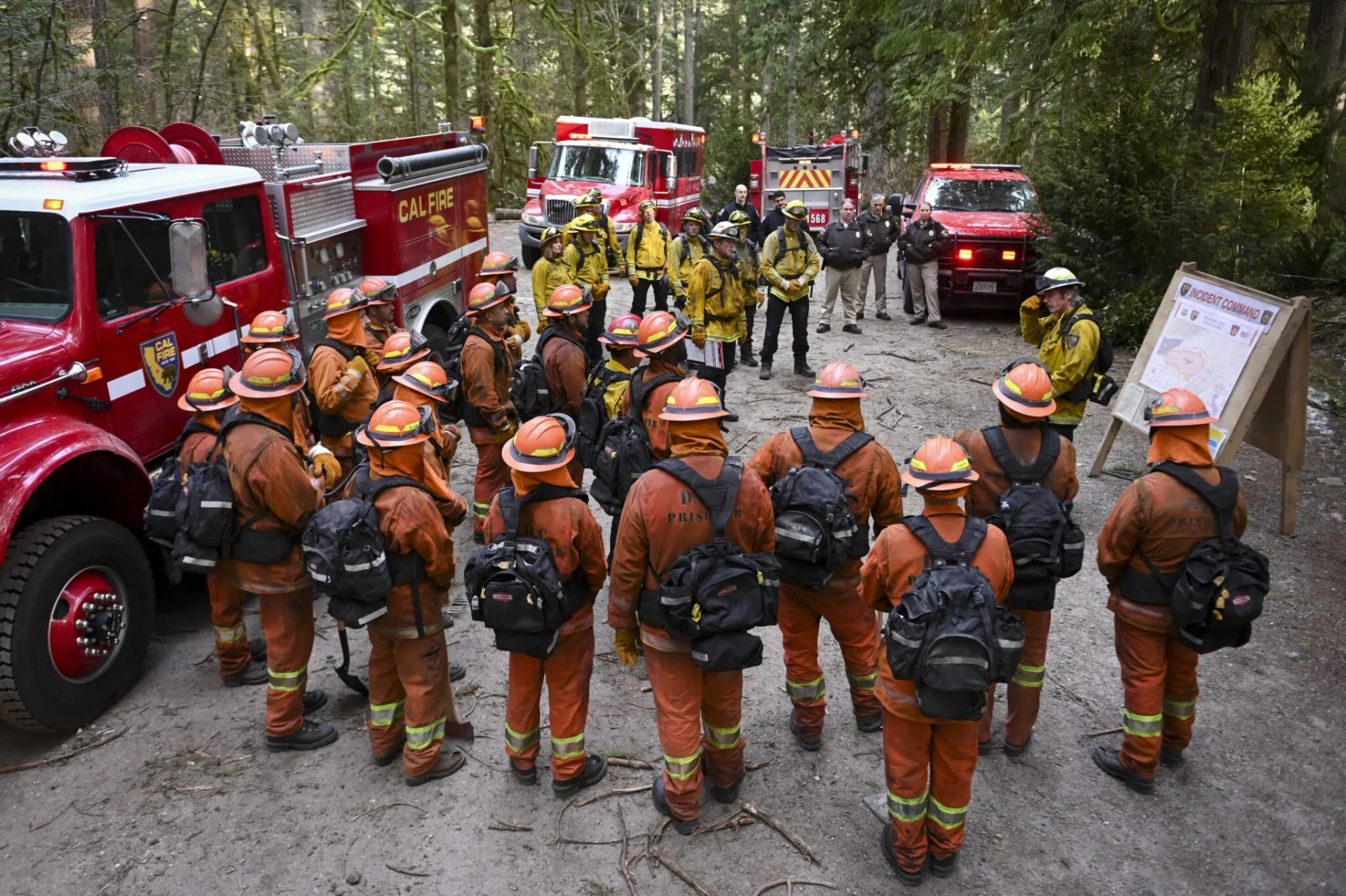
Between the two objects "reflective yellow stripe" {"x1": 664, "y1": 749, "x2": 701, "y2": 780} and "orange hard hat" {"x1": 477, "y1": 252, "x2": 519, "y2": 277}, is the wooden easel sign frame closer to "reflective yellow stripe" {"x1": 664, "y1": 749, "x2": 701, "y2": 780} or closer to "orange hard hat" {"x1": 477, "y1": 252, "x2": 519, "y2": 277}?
"reflective yellow stripe" {"x1": 664, "y1": 749, "x2": 701, "y2": 780}

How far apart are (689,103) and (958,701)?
31931 millimetres

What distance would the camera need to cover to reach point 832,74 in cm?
1975

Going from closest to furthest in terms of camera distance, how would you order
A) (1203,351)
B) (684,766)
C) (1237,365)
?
1. (684,766)
2. (1237,365)
3. (1203,351)

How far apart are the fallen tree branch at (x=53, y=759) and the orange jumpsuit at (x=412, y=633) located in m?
1.45

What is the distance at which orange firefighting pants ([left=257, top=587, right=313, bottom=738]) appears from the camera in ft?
14.9

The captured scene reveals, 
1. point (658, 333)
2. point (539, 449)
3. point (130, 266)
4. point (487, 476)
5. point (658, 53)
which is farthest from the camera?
point (658, 53)

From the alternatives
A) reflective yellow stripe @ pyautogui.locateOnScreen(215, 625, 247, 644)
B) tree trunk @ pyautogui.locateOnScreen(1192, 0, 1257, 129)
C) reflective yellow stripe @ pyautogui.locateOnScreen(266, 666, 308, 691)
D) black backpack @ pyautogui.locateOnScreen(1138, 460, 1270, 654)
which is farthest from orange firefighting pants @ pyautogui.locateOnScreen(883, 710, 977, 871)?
tree trunk @ pyautogui.locateOnScreen(1192, 0, 1257, 129)

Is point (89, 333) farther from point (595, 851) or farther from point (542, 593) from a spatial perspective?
point (595, 851)

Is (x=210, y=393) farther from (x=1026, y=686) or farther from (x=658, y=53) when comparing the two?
(x=658, y=53)

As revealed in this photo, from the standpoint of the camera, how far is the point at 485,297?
6641 millimetres

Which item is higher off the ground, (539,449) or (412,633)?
(539,449)

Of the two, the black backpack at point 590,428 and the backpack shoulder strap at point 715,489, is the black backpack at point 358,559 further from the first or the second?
the black backpack at point 590,428

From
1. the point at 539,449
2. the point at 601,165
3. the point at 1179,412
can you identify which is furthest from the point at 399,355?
the point at 601,165

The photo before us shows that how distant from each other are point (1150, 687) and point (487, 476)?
4.38m
